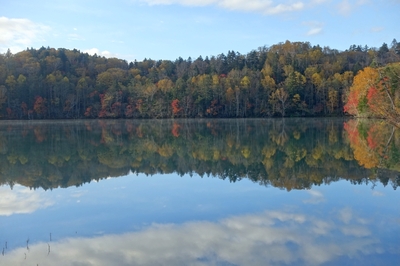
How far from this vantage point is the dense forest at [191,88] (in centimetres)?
6719

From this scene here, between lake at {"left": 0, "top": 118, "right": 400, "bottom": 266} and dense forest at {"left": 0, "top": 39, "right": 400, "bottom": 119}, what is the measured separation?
52.5 m

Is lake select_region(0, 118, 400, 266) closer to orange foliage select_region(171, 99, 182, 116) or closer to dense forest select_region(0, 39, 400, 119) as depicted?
dense forest select_region(0, 39, 400, 119)

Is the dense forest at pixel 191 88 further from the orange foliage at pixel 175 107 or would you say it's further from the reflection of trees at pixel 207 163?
the reflection of trees at pixel 207 163

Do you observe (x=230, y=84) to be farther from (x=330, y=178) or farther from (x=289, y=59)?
(x=330, y=178)

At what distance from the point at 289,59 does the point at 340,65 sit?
981cm

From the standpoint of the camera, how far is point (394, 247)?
19.6ft

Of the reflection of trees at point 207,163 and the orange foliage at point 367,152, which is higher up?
the orange foliage at point 367,152

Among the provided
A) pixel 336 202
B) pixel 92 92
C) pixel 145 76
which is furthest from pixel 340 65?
pixel 336 202

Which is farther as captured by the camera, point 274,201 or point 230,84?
point 230,84

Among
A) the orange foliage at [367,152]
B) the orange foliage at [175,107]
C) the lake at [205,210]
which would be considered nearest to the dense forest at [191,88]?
the orange foliage at [175,107]

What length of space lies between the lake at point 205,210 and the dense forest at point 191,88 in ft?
172

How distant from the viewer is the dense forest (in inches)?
2645

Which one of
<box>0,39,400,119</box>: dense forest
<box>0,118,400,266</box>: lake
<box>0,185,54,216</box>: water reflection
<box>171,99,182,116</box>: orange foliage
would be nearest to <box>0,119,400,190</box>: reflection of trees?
<box>0,118,400,266</box>: lake

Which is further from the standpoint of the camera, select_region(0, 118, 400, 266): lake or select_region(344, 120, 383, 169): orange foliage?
select_region(344, 120, 383, 169): orange foliage
